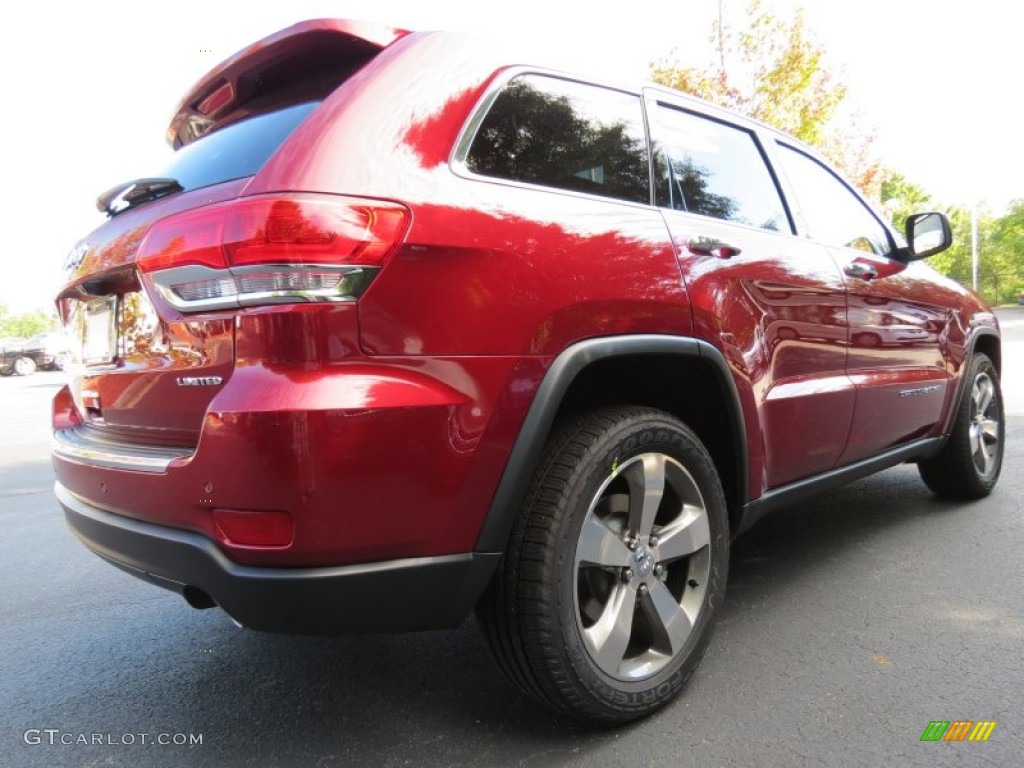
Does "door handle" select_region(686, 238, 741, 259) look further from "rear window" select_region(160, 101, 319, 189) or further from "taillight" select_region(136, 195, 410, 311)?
"rear window" select_region(160, 101, 319, 189)

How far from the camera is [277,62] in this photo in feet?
6.41

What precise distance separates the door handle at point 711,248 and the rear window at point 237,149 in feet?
3.81

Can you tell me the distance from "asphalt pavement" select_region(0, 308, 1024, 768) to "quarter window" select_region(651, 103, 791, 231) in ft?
4.87

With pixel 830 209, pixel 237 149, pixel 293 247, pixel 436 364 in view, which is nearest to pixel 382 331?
pixel 436 364

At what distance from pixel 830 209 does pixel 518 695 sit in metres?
2.48

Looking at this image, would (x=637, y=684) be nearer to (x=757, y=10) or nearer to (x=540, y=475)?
(x=540, y=475)

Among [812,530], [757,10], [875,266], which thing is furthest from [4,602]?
[757,10]

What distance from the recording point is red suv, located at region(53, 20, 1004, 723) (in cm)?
151

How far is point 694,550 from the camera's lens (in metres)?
2.12

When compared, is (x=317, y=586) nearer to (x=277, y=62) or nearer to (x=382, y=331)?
(x=382, y=331)

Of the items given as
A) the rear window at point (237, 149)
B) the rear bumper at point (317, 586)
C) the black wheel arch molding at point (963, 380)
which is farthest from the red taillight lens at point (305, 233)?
the black wheel arch molding at point (963, 380)

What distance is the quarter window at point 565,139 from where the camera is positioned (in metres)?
1.84

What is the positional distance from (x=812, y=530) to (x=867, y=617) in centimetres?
113

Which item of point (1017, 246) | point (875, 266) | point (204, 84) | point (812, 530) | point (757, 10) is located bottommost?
point (1017, 246)
